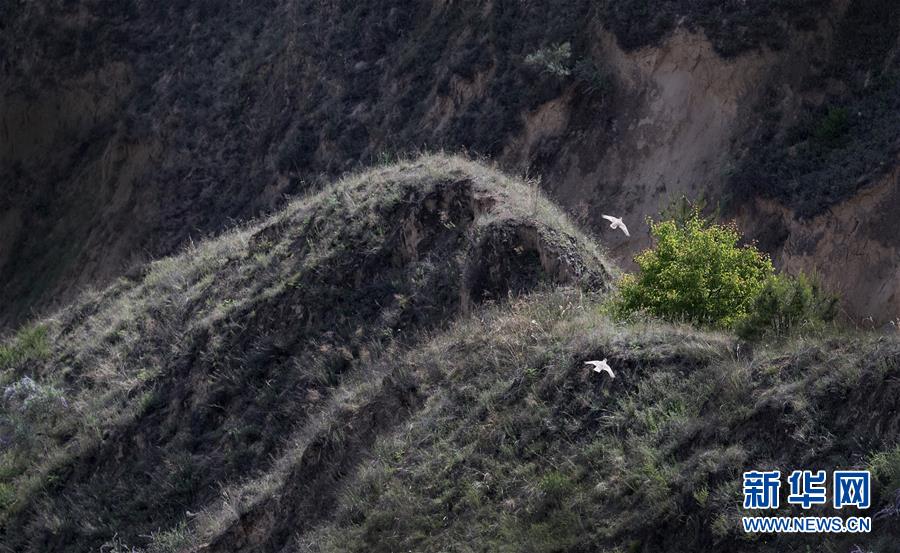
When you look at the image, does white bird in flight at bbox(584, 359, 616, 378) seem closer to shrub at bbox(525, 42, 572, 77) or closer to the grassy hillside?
the grassy hillside

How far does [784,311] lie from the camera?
1040 centimetres

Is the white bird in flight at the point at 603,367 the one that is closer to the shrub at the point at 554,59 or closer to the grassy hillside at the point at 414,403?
the grassy hillside at the point at 414,403

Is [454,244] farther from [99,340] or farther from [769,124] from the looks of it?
[769,124]

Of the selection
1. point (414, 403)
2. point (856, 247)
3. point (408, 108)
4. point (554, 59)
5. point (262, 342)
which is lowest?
point (856, 247)

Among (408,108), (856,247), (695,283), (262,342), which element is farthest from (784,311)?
(408,108)

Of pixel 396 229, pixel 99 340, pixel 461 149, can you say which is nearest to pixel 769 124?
pixel 461 149

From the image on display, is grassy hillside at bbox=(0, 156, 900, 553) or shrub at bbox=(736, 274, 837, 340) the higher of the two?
shrub at bbox=(736, 274, 837, 340)

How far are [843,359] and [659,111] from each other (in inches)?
477

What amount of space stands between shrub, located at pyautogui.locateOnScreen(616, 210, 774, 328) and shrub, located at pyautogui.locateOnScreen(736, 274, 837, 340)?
0.81 meters

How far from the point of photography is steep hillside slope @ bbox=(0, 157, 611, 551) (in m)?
12.9

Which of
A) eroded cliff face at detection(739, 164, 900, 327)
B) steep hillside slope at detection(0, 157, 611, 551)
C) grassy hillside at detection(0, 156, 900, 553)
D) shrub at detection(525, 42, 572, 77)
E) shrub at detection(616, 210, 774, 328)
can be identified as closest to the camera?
grassy hillside at detection(0, 156, 900, 553)

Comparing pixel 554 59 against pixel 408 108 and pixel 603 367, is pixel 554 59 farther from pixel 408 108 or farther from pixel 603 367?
pixel 603 367

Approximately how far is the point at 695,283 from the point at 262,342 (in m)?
5.18

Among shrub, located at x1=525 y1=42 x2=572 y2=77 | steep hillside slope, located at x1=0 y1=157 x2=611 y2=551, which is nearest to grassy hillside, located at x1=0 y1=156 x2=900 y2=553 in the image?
steep hillside slope, located at x1=0 y1=157 x2=611 y2=551
